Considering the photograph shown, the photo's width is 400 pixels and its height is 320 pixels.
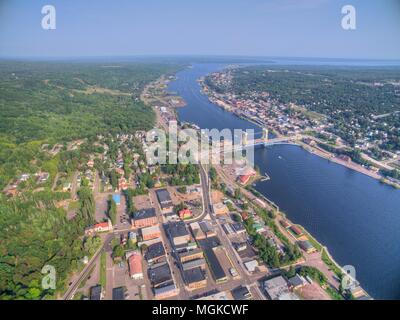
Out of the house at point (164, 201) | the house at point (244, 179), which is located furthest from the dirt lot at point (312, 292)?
the house at point (244, 179)

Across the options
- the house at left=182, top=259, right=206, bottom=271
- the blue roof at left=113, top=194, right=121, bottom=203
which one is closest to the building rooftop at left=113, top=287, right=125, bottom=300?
the house at left=182, top=259, right=206, bottom=271

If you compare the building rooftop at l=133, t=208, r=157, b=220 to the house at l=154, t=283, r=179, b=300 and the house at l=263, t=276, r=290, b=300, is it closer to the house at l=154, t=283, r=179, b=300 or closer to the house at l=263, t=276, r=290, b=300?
the house at l=154, t=283, r=179, b=300

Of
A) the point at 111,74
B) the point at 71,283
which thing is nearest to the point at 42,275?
the point at 71,283

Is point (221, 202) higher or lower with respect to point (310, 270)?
higher

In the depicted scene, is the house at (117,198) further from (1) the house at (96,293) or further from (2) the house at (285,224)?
(2) the house at (285,224)

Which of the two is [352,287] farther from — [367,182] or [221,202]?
Result: [367,182]
